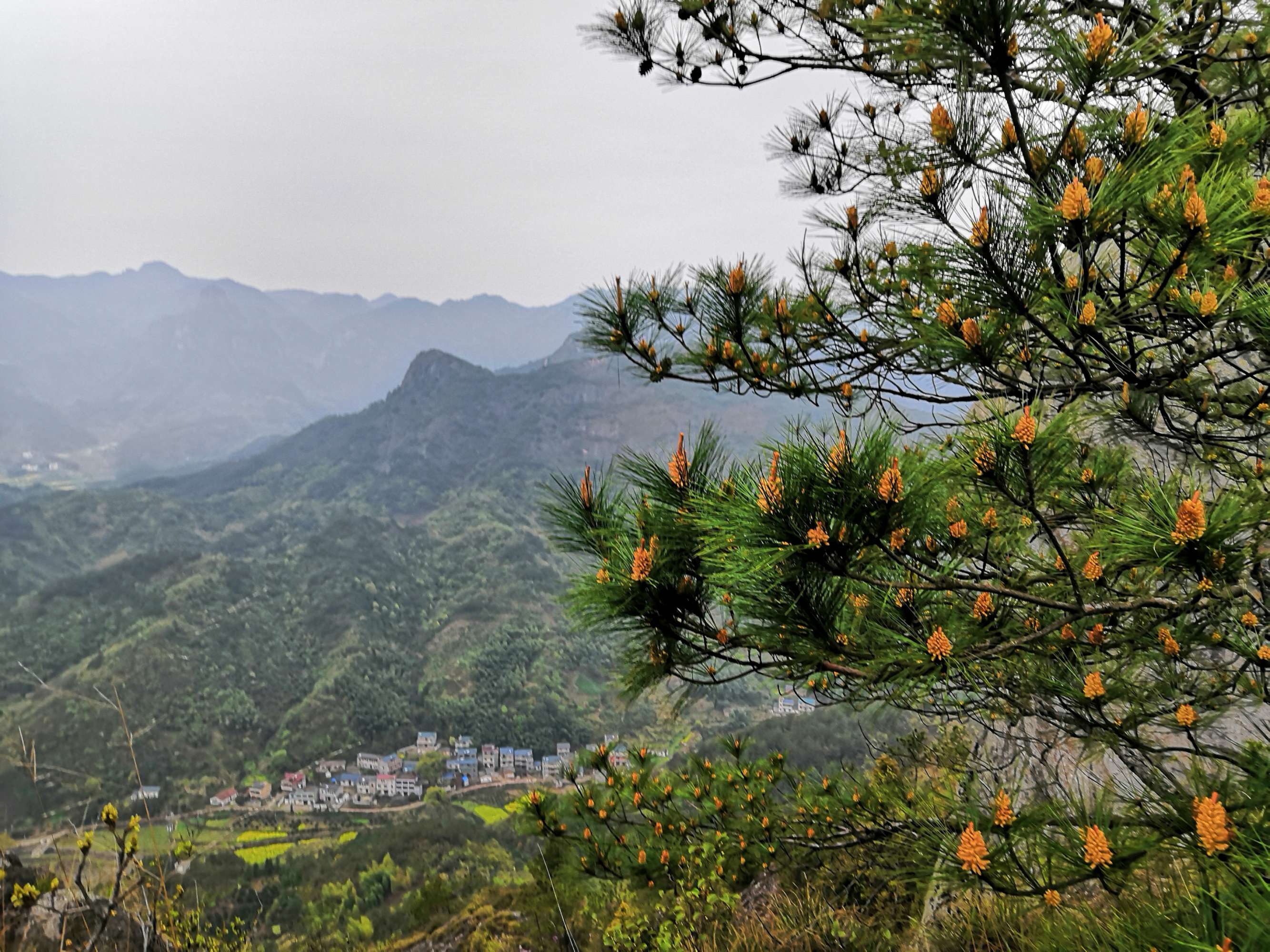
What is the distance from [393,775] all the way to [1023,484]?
148 feet

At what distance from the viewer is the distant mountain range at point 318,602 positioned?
4122 centimetres

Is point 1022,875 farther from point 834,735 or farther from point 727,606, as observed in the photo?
point 834,735

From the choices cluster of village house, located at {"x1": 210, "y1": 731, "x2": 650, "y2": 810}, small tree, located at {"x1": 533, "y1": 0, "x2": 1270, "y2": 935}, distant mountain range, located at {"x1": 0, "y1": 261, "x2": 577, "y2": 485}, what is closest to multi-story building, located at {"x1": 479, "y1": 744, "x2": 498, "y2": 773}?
cluster of village house, located at {"x1": 210, "y1": 731, "x2": 650, "y2": 810}

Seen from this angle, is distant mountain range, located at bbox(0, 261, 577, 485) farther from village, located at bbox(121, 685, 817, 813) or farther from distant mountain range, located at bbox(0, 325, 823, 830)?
village, located at bbox(121, 685, 817, 813)

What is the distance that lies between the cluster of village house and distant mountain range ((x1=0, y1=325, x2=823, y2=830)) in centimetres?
209

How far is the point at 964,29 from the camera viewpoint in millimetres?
974

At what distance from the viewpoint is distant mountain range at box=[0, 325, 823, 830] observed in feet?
135

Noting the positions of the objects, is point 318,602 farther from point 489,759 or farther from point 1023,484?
point 1023,484

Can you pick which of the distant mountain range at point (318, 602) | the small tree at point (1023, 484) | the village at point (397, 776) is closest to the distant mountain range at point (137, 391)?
the distant mountain range at point (318, 602)

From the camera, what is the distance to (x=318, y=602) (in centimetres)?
5738

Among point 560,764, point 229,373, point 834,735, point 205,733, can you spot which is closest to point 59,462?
point 229,373

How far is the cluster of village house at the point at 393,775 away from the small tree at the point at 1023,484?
35.8 metres

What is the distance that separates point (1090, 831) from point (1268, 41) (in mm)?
1673

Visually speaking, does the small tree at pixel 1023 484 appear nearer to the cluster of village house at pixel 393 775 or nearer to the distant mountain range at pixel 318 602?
the distant mountain range at pixel 318 602
